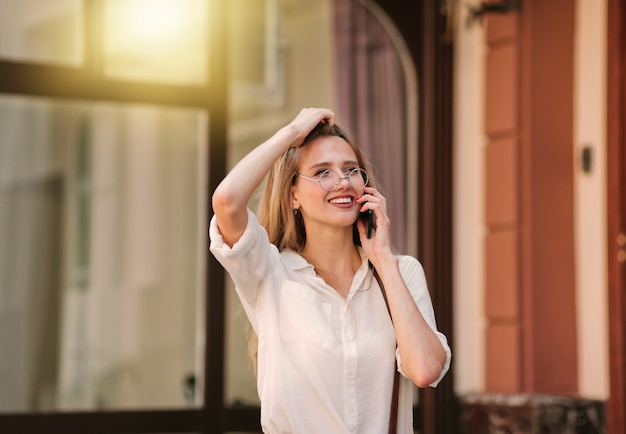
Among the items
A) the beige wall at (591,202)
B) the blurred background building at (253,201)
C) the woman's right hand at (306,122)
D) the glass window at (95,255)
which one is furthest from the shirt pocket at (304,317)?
the glass window at (95,255)

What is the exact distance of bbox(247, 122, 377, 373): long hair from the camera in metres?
3.36

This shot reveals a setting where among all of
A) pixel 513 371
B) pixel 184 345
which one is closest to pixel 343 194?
pixel 513 371

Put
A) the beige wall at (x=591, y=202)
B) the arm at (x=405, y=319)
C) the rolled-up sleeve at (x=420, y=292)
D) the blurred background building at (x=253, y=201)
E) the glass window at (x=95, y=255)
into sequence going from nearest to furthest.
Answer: the arm at (x=405, y=319) < the rolled-up sleeve at (x=420, y=292) < the beige wall at (x=591, y=202) < the blurred background building at (x=253, y=201) < the glass window at (x=95, y=255)

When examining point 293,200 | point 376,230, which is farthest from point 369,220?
point 293,200

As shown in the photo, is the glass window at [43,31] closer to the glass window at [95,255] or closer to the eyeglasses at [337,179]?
the glass window at [95,255]

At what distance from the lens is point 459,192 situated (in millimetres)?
6656

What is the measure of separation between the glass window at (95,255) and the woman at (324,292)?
3.44 m

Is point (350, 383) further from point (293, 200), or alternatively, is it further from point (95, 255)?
point (95, 255)

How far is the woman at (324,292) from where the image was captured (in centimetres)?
307

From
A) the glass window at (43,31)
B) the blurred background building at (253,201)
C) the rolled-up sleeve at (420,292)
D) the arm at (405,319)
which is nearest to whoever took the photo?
the arm at (405,319)

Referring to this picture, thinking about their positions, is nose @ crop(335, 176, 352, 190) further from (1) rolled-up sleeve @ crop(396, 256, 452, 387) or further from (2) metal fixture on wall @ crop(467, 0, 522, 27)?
(2) metal fixture on wall @ crop(467, 0, 522, 27)

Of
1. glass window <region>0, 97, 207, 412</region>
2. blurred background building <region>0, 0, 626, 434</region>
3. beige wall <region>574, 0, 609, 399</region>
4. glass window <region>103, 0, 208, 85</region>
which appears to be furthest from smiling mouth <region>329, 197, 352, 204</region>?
glass window <region>0, 97, 207, 412</region>

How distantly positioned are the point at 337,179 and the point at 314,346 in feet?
1.50

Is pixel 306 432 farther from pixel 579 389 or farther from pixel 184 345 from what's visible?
pixel 184 345
